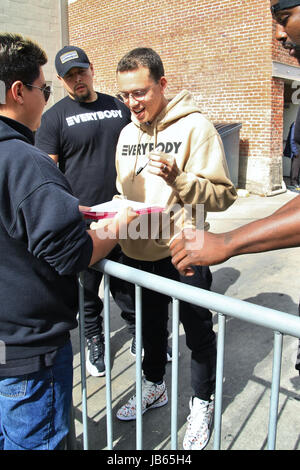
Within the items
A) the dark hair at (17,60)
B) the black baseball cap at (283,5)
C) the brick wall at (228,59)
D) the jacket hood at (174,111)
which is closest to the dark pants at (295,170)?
the brick wall at (228,59)

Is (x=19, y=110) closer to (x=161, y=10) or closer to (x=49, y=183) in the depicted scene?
(x=49, y=183)

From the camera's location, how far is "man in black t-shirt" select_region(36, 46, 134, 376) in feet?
9.53

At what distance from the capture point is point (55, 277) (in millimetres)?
1511

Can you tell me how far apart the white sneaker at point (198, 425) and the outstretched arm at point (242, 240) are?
1120mm

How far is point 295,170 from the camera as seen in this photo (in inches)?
411

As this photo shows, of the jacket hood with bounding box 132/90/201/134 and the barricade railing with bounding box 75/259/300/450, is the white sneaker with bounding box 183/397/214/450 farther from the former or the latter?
the jacket hood with bounding box 132/90/201/134

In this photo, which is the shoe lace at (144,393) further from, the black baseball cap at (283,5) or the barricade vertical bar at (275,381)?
the black baseball cap at (283,5)

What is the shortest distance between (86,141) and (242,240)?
1868 millimetres

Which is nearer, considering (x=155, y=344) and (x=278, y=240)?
(x=278, y=240)

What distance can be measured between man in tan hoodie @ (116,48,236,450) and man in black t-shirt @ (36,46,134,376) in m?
0.58

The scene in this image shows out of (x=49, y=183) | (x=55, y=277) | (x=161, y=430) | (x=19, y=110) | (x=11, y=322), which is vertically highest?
(x=19, y=110)

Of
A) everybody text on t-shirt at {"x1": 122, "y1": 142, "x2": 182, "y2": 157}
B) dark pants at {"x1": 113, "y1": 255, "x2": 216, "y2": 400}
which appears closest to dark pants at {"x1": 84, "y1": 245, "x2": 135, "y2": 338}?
dark pants at {"x1": 113, "y1": 255, "x2": 216, "y2": 400}

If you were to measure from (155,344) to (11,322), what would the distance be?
4.04 feet
